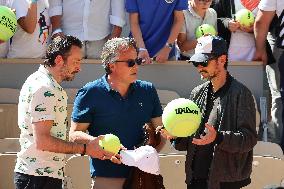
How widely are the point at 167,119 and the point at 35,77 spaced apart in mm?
993

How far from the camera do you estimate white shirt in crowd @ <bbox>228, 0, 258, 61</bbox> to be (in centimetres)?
740

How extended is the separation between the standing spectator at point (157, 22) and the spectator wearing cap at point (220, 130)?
2471 mm

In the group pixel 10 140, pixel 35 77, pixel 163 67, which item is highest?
pixel 35 77

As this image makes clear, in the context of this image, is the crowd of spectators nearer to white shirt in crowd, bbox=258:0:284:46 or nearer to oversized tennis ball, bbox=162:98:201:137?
white shirt in crowd, bbox=258:0:284:46

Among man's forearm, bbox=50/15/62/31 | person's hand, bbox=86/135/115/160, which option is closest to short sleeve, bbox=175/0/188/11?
man's forearm, bbox=50/15/62/31

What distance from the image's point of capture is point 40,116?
4.47m

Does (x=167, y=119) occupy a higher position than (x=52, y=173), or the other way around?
(x=167, y=119)

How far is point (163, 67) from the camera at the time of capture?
7344 mm

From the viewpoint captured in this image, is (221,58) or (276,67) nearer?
(221,58)

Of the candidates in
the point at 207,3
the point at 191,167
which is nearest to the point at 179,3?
the point at 207,3

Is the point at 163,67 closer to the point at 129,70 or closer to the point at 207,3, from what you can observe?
the point at 207,3

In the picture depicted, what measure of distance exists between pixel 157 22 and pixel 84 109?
2.79 m

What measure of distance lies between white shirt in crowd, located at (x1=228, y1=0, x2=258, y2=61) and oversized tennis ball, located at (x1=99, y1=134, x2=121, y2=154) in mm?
3275

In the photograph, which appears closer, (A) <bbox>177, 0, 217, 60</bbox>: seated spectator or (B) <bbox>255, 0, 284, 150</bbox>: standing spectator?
(B) <bbox>255, 0, 284, 150</bbox>: standing spectator
